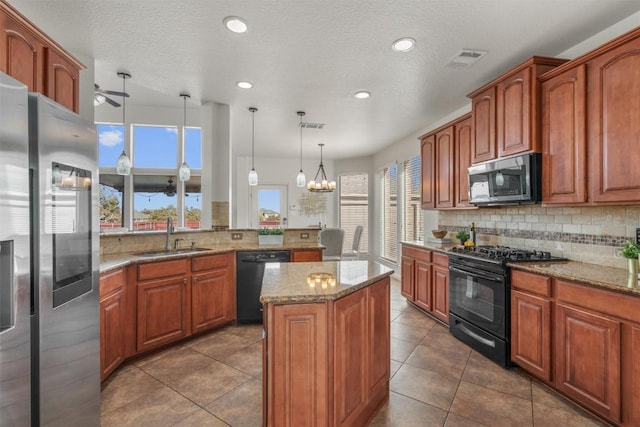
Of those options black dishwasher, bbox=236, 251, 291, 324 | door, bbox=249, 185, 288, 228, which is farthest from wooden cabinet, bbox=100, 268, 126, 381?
door, bbox=249, 185, 288, 228

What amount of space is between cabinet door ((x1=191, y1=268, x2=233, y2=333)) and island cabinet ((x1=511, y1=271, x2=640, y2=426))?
282cm

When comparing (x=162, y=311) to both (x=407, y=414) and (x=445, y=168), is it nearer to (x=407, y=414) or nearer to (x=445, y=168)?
(x=407, y=414)

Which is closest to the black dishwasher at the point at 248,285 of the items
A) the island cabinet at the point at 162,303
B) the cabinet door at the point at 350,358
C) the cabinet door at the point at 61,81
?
the island cabinet at the point at 162,303

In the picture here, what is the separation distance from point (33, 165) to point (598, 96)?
337cm

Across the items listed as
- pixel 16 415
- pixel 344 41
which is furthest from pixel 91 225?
pixel 344 41

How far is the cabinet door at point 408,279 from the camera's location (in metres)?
4.29

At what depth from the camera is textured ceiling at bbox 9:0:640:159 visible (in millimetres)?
2096

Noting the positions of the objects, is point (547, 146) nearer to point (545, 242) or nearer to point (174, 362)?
point (545, 242)

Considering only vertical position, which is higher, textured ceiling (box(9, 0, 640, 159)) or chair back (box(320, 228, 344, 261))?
textured ceiling (box(9, 0, 640, 159))

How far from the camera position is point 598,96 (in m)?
2.19

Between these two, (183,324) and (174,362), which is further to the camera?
(183,324)

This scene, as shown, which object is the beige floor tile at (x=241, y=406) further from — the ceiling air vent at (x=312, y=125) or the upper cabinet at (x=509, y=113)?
the ceiling air vent at (x=312, y=125)

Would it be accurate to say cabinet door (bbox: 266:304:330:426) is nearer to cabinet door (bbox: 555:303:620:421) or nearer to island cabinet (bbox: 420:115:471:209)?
cabinet door (bbox: 555:303:620:421)

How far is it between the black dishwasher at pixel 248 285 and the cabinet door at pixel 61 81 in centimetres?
209
